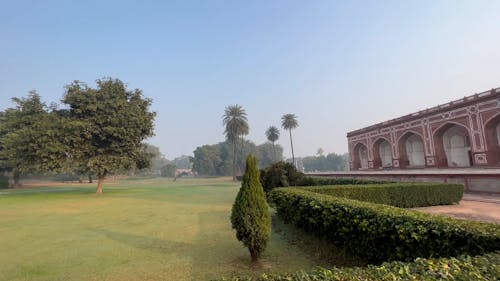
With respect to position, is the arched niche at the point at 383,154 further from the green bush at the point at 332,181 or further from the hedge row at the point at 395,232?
the hedge row at the point at 395,232

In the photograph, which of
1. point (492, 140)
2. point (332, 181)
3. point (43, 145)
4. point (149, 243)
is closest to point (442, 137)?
point (492, 140)

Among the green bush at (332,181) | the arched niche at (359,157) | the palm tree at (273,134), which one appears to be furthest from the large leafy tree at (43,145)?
the palm tree at (273,134)

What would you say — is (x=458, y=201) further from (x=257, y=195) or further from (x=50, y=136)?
(x=50, y=136)

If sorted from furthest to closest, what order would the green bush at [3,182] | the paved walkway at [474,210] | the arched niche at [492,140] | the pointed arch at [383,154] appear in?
1. the green bush at [3,182]
2. the pointed arch at [383,154]
3. the arched niche at [492,140]
4. the paved walkway at [474,210]

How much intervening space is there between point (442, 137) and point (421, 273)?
36.6 metres

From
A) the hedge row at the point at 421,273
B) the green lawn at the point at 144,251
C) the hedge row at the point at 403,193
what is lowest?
the green lawn at the point at 144,251

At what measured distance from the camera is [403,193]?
12.9m

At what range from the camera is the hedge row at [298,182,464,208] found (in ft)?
40.7

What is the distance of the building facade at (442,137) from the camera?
26.1m

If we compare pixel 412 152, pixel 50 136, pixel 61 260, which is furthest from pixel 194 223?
pixel 412 152

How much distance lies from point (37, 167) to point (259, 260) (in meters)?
24.4

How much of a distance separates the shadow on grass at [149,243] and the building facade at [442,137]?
31212mm

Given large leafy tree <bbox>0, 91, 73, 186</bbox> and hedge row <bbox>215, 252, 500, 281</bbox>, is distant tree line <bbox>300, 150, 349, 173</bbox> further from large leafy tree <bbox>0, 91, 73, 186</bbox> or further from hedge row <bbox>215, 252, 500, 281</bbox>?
hedge row <bbox>215, 252, 500, 281</bbox>

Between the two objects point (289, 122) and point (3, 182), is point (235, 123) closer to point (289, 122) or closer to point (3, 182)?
point (289, 122)
